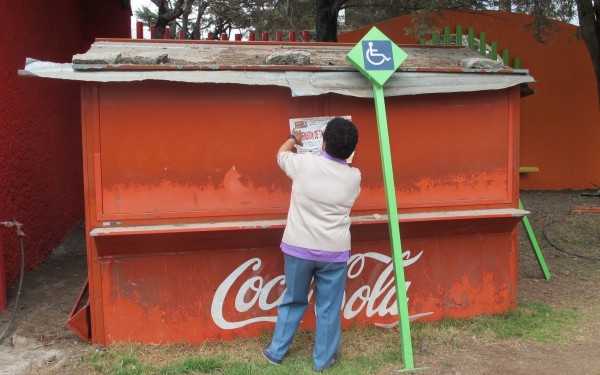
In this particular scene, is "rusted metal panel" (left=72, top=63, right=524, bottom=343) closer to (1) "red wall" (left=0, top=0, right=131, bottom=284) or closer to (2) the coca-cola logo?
(2) the coca-cola logo

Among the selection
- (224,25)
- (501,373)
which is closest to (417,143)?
(501,373)

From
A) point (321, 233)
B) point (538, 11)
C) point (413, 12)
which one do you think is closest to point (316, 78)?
point (321, 233)

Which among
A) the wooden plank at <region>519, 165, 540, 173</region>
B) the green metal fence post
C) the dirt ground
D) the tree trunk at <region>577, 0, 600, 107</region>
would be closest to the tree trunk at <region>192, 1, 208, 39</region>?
the dirt ground

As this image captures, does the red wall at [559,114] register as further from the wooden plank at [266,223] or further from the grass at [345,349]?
the wooden plank at [266,223]

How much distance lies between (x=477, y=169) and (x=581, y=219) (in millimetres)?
5151

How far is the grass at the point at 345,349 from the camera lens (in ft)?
12.4

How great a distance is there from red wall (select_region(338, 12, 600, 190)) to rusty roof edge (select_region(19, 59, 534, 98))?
7.94 meters

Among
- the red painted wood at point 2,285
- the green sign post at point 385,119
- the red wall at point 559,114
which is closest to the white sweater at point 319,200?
the green sign post at point 385,119

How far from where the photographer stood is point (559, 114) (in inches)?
462

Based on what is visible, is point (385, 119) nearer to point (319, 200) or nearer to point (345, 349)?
point (319, 200)

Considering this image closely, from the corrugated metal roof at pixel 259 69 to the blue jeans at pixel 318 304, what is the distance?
4.16 feet

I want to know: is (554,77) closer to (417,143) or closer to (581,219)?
(581,219)

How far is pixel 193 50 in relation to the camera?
4.65 metres

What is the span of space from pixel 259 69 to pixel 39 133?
357cm
